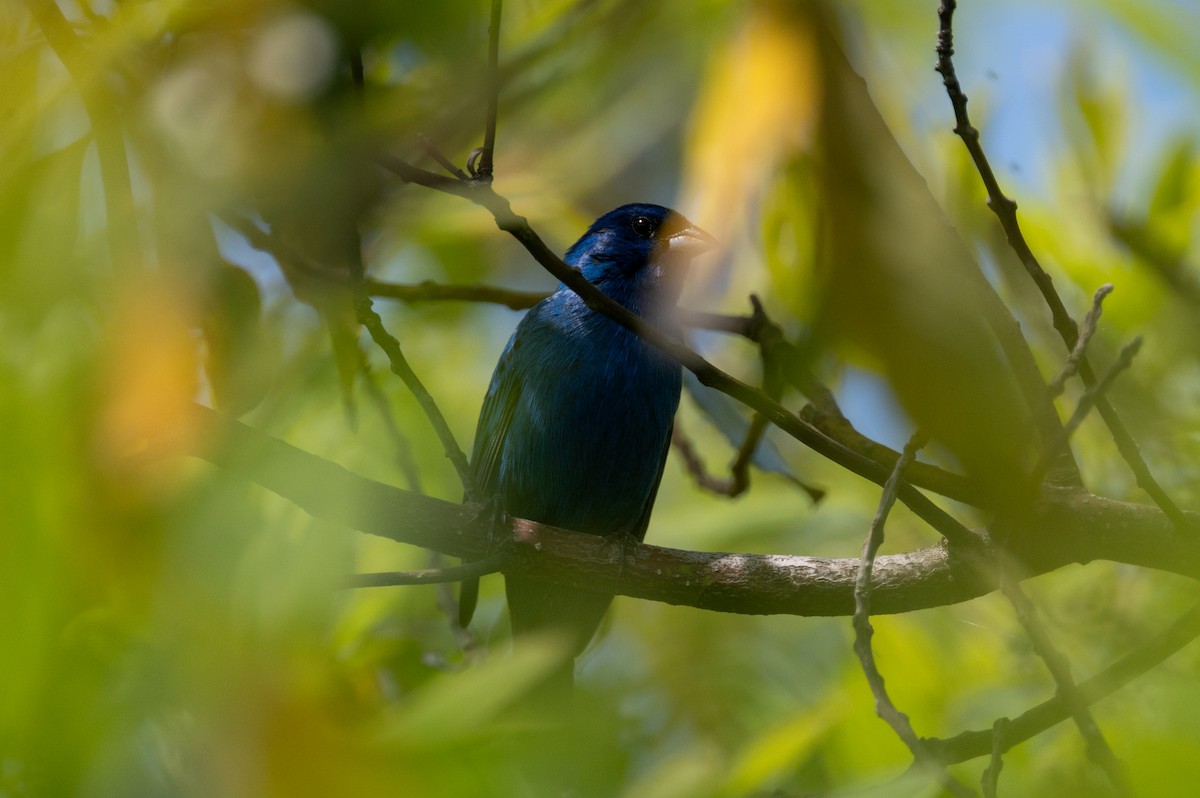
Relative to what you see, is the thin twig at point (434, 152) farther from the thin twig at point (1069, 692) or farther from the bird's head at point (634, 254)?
the bird's head at point (634, 254)

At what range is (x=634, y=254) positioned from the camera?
17.5 feet

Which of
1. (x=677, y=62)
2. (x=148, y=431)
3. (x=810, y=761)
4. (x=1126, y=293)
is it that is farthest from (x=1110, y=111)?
(x=148, y=431)

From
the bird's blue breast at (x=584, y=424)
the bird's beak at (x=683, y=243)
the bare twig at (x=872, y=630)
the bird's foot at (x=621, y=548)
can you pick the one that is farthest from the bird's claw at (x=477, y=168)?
the bird's blue breast at (x=584, y=424)

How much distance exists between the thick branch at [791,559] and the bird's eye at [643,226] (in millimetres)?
2036

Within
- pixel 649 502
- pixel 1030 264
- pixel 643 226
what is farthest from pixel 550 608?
pixel 1030 264

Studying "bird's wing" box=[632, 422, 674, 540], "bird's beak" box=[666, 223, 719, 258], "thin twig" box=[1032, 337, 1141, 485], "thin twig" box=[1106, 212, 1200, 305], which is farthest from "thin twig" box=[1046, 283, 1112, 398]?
"bird's wing" box=[632, 422, 674, 540]

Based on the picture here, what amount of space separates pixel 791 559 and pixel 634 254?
7.90ft

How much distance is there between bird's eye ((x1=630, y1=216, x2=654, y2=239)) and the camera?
537 centimetres

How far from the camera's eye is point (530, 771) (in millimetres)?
1238

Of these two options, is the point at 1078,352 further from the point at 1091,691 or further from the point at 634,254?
the point at 634,254

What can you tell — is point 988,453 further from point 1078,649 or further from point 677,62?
point 1078,649

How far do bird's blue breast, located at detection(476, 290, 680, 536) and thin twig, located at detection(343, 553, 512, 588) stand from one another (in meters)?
1.39

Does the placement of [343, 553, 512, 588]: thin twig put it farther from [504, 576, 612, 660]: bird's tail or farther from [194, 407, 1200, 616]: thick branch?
[504, 576, 612, 660]: bird's tail

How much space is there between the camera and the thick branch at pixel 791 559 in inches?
102
